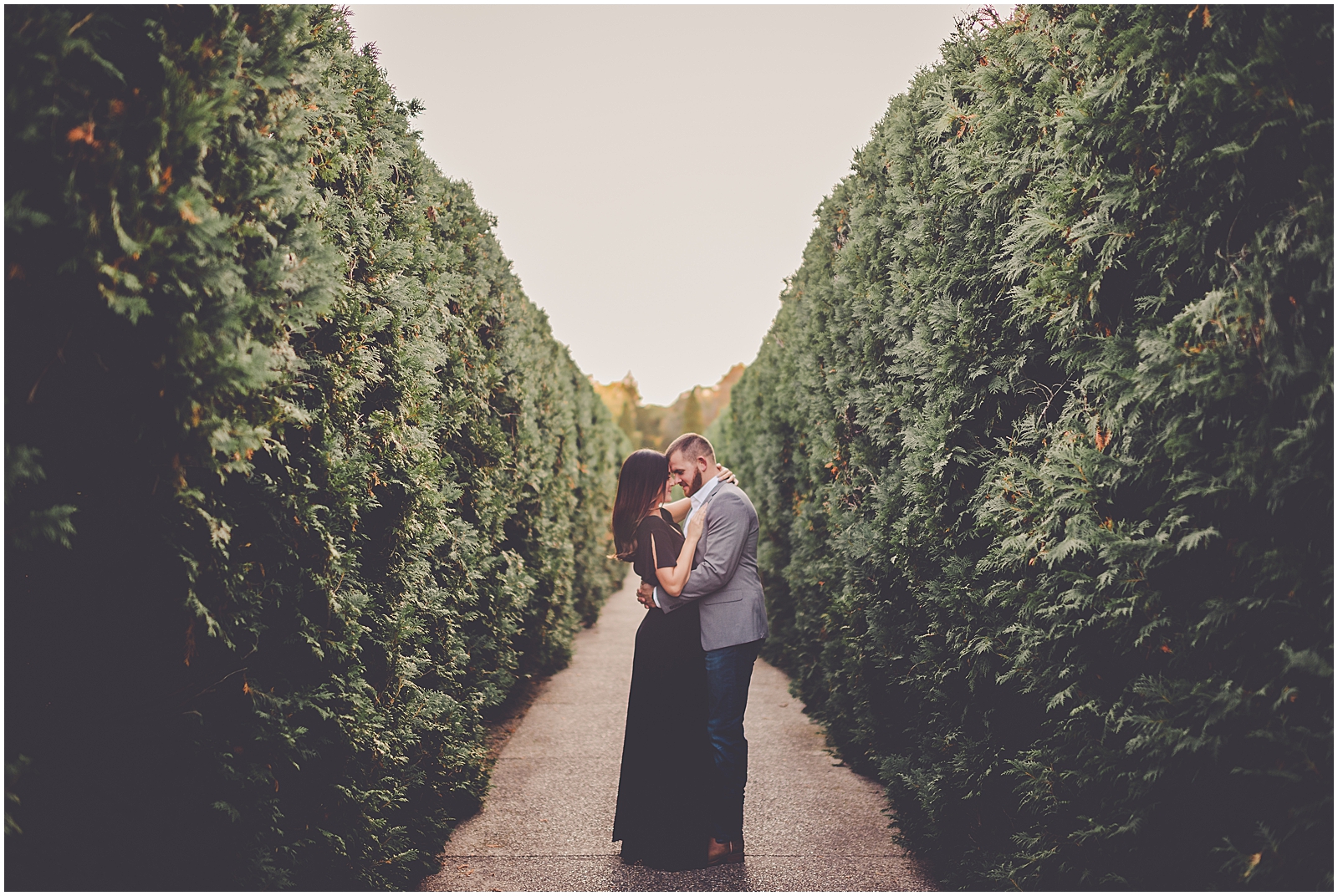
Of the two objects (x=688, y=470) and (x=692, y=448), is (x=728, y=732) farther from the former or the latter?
(x=692, y=448)

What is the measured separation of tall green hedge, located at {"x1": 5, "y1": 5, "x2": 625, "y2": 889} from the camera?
1.78 m

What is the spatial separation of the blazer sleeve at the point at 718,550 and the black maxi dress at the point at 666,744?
0.11 m

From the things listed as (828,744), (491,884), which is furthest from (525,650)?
(491,884)

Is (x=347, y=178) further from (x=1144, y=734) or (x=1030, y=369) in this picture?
(x=1144, y=734)

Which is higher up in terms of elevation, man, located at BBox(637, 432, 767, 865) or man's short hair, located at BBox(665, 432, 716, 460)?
man's short hair, located at BBox(665, 432, 716, 460)

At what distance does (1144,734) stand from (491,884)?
278 centimetres

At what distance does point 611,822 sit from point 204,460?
10.4 feet

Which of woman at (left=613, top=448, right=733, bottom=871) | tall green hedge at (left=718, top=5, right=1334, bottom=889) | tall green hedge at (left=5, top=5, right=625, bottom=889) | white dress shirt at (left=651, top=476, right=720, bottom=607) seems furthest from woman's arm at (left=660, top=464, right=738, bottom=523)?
tall green hedge at (left=5, top=5, right=625, bottom=889)

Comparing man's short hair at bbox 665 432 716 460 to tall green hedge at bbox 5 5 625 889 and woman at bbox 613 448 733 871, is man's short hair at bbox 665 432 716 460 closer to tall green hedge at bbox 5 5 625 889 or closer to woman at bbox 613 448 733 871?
woman at bbox 613 448 733 871

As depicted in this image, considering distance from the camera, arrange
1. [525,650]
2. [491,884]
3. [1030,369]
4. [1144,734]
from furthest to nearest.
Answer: [525,650]
[491,884]
[1030,369]
[1144,734]

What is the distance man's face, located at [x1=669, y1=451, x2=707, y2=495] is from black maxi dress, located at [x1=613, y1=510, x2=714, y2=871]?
346 mm

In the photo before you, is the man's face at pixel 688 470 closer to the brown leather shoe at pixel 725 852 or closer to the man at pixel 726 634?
the man at pixel 726 634

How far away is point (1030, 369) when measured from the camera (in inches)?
124

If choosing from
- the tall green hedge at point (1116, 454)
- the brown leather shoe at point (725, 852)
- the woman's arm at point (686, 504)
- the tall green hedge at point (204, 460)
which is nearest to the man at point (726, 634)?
the brown leather shoe at point (725, 852)
